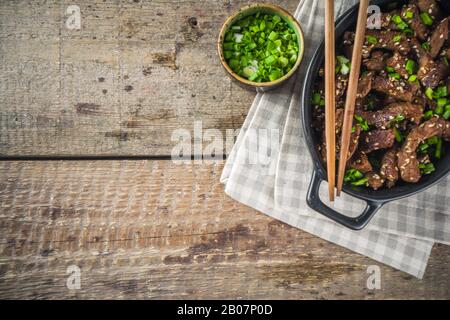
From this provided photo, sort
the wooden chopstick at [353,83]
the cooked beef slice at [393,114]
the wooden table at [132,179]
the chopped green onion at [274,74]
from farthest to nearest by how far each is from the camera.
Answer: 1. the wooden table at [132,179]
2. the chopped green onion at [274,74]
3. the cooked beef slice at [393,114]
4. the wooden chopstick at [353,83]

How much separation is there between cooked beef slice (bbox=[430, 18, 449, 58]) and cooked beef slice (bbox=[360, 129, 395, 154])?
27 cm

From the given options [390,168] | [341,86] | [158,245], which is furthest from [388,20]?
[158,245]

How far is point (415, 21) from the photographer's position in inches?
44.5

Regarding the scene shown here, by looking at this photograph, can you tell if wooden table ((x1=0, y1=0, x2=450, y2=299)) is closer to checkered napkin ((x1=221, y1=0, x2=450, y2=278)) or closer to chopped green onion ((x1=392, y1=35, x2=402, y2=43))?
checkered napkin ((x1=221, y1=0, x2=450, y2=278))

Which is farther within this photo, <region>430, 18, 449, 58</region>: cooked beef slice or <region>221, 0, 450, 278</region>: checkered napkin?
<region>221, 0, 450, 278</region>: checkered napkin

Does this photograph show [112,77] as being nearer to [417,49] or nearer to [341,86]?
[341,86]

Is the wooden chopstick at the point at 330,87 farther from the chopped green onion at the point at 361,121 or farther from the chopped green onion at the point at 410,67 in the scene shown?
the chopped green onion at the point at 410,67

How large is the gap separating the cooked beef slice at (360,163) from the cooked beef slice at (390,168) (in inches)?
1.6

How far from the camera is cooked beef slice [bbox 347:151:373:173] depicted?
1.14 m

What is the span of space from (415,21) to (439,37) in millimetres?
85

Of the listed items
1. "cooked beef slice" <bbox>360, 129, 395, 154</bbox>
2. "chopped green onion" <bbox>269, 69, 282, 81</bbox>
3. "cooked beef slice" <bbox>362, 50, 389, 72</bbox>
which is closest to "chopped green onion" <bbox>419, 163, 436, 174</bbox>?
"cooked beef slice" <bbox>360, 129, 395, 154</bbox>

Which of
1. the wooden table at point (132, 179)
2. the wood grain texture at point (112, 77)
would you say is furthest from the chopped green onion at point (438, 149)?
the wood grain texture at point (112, 77)

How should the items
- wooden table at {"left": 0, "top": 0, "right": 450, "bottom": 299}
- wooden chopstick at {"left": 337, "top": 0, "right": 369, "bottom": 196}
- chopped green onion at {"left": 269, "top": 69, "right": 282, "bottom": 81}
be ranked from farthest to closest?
wooden table at {"left": 0, "top": 0, "right": 450, "bottom": 299}
chopped green onion at {"left": 269, "top": 69, "right": 282, "bottom": 81}
wooden chopstick at {"left": 337, "top": 0, "right": 369, "bottom": 196}

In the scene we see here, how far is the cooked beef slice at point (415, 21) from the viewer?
1.12m
